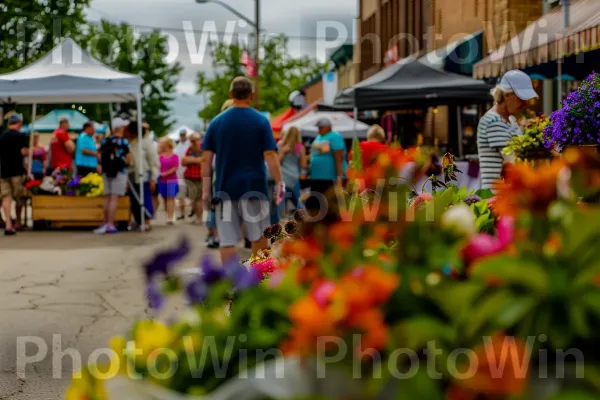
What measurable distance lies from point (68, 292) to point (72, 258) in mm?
2992

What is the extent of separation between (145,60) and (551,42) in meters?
41.1

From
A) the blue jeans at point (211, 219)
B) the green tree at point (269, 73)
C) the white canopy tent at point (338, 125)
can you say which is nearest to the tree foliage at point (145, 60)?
the green tree at point (269, 73)

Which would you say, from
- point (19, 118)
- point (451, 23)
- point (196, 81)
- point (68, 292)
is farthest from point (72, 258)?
point (196, 81)

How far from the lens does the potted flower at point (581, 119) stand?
5.23 metres

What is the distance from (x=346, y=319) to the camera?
1.47 meters

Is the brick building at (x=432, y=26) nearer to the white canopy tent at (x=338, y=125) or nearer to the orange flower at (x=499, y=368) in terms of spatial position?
the white canopy tent at (x=338, y=125)

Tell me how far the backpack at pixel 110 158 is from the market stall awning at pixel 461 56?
23.0 ft

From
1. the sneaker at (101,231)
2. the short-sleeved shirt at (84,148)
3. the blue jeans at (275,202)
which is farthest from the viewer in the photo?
the short-sleeved shirt at (84,148)

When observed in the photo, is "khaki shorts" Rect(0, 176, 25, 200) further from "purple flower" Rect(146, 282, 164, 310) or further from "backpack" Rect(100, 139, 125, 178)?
"purple flower" Rect(146, 282, 164, 310)

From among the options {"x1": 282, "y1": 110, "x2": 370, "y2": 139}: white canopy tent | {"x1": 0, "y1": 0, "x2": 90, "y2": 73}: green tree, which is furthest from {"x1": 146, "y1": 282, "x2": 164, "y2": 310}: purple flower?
{"x1": 0, "y1": 0, "x2": 90, "y2": 73}: green tree

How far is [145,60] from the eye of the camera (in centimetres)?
4959

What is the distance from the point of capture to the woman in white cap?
6.85 meters

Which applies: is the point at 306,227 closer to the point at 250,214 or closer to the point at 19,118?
the point at 250,214

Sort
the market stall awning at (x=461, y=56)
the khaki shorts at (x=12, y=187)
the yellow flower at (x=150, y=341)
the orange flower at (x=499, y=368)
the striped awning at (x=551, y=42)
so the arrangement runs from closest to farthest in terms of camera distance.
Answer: the orange flower at (x=499, y=368), the yellow flower at (x=150, y=341), the striped awning at (x=551, y=42), the khaki shorts at (x=12, y=187), the market stall awning at (x=461, y=56)
